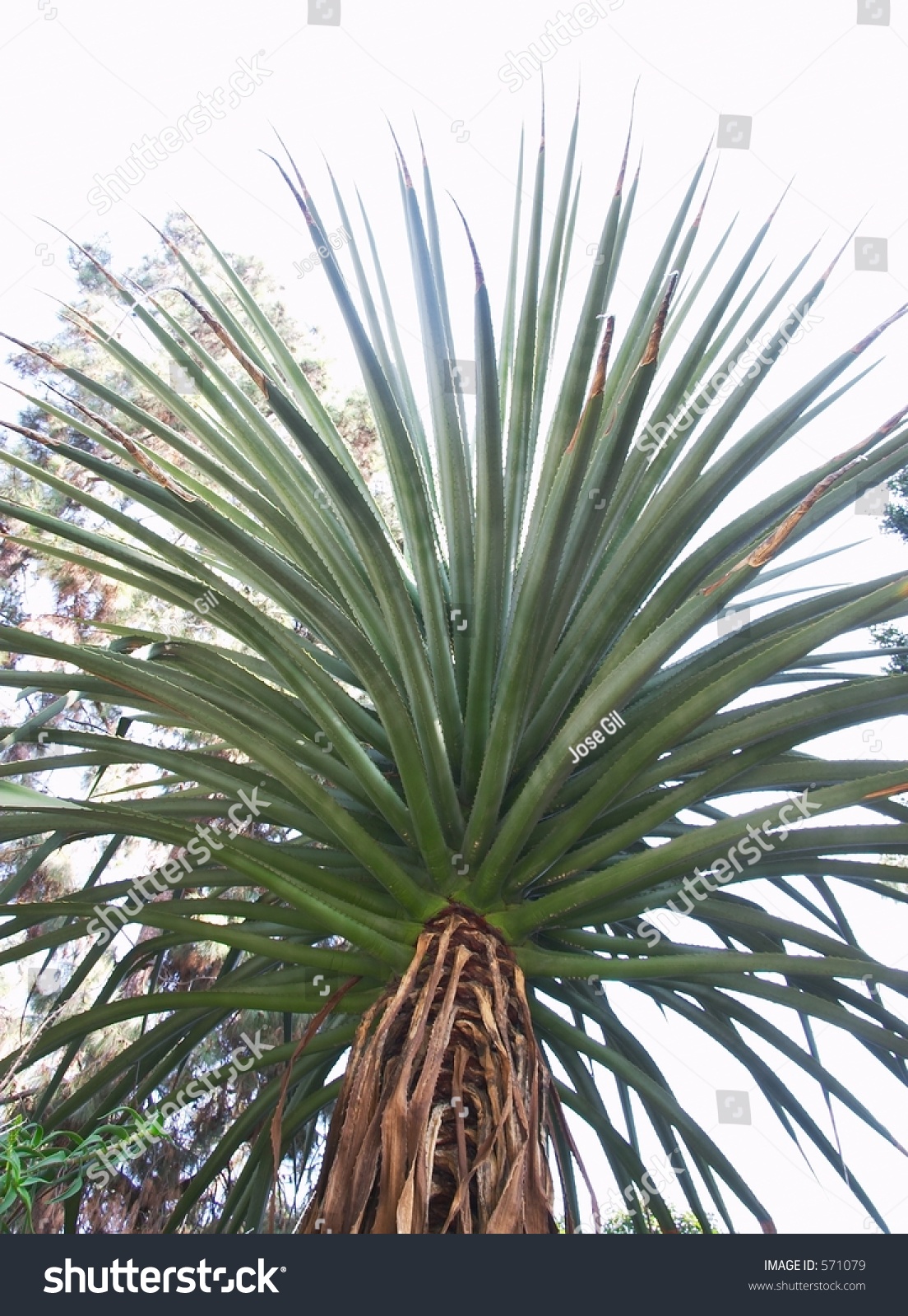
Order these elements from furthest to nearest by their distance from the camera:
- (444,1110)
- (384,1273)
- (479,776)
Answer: (479,776)
(444,1110)
(384,1273)

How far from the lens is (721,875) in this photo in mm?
1538

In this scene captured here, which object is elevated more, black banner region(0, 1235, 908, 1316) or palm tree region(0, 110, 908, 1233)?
palm tree region(0, 110, 908, 1233)

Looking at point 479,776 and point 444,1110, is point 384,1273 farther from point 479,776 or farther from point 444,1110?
point 479,776

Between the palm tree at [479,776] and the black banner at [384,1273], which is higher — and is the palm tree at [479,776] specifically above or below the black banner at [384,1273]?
above

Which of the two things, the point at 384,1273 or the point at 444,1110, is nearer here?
the point at 384,1273

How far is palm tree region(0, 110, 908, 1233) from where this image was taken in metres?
1.31

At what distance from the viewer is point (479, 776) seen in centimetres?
163

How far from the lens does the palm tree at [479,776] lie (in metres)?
1.31

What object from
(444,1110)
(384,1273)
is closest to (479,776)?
(444,1110)

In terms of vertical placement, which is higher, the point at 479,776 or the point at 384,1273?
the point at 479,776

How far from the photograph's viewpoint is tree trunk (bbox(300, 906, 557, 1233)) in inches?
43.8

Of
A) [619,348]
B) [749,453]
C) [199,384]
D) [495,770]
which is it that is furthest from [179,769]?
[619,348]

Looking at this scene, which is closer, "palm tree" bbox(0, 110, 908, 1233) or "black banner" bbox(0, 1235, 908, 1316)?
"black banner" bbox(0, 1235, 908, 1316)

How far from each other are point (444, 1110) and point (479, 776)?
56cm
